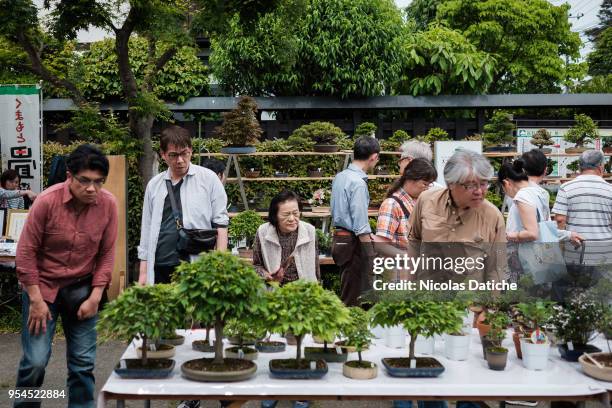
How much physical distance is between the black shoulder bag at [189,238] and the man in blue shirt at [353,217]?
120cm

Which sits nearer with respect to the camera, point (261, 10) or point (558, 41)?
point (261, 10)

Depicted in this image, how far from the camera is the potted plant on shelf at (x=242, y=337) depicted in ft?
9.27

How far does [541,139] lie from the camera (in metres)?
9.66

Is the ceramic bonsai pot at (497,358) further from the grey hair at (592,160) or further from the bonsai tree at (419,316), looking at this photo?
the grey hair at (592,160)

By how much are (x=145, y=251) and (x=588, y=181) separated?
3.09m

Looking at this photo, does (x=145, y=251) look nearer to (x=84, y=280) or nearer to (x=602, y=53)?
(x=84, y=280)

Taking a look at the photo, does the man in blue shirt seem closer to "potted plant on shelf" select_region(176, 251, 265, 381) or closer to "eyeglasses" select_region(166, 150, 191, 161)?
"eyeglasses" select_region(166, 150, 191, 161)

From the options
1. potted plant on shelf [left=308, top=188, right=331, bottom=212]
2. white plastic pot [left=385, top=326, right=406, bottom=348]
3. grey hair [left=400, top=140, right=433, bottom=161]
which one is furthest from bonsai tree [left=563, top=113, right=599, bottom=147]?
white plastic pot [left=385, top=326, right=406, bottom=348]

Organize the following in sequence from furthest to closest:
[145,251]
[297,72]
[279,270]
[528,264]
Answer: [297,72], [279,270], [145,251], [528,264]

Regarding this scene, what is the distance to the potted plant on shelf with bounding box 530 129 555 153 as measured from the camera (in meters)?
9.66

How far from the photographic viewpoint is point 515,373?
290 centimetres

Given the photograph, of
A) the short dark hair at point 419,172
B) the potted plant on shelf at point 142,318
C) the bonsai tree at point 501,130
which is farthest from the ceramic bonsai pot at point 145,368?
the bonsai tree at point 501,130

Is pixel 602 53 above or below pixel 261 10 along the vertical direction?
above

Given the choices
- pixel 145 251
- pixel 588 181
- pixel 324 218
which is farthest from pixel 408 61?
pixel 145 251
